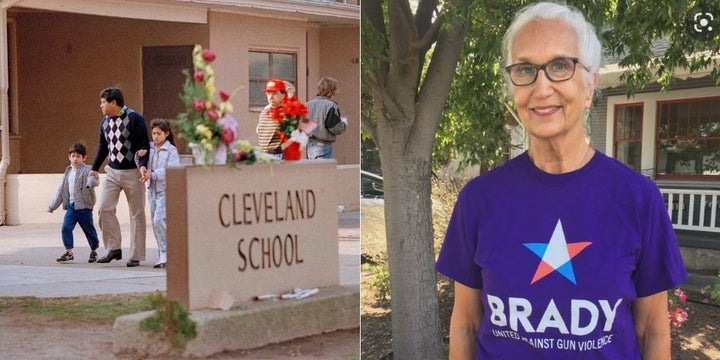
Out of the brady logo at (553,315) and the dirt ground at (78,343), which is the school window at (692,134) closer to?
the brady logo at (553,315)

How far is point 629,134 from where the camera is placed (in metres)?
2.50

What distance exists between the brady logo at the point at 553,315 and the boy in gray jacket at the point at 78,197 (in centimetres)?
377

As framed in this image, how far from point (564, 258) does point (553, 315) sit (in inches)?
3.9

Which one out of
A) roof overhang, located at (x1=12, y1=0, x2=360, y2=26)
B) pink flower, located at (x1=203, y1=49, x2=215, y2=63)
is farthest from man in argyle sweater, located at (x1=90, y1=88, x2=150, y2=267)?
pink flower, located at (x1=203, y1=49, x2=215, y2=63)

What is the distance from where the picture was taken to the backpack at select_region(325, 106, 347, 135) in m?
3.96

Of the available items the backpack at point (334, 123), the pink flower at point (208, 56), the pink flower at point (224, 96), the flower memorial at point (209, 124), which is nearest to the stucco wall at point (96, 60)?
the backpack at point (334, 123)

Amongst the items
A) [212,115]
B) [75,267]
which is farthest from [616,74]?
[75,267]

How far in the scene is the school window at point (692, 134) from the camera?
8.46 feet

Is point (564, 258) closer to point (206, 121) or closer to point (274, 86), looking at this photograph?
point (206, 121)

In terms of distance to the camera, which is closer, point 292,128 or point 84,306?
point 292,128

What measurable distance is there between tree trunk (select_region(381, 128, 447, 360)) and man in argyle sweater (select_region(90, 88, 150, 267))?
199 cm

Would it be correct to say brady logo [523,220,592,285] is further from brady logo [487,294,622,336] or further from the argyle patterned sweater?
the argyle patterned sweater

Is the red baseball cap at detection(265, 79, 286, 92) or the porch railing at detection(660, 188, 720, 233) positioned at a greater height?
the red baseball cap at detection(265, 79, 286, 92)
